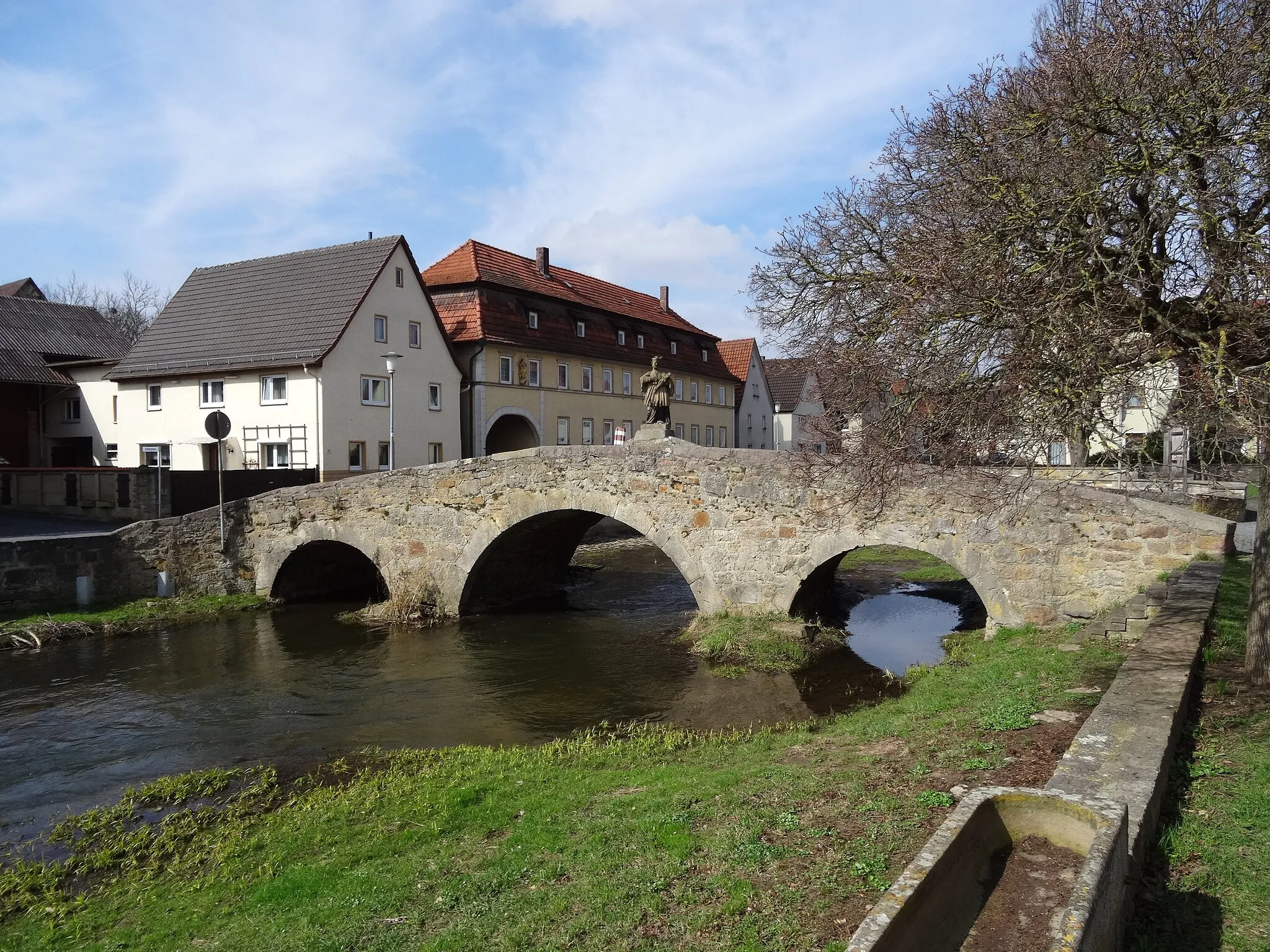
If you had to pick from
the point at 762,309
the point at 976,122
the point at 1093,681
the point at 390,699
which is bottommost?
the point at 390,699

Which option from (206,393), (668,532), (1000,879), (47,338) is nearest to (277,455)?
(206,393)

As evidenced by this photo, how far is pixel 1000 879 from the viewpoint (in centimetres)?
333

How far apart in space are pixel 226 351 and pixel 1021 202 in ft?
84.1

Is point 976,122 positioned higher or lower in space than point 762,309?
higher

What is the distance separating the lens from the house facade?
83.1 ft

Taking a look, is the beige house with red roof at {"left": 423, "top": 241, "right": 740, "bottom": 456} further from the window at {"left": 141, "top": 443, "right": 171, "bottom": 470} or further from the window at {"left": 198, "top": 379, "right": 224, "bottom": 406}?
the window at {"left": 141, "top": 443, "right": 171, "bottom": 470}

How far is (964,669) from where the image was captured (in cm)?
1015

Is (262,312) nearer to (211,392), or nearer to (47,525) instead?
(211,392)

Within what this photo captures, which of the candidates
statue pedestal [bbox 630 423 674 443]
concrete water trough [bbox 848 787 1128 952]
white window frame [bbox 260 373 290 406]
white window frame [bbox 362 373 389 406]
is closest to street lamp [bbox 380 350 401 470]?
white window frame [bbox 362 373 389 406]

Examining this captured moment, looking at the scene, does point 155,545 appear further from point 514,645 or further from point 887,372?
point 887,372

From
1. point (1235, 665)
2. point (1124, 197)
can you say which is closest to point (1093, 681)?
point (1235, 665)

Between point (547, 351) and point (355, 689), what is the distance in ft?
71.4

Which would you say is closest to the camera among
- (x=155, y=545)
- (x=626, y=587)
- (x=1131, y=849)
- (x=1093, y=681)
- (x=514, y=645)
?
(x=1131, y=849)

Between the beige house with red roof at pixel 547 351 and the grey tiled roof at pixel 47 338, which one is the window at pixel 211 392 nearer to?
the grey tiled roof at pixel 47 338
